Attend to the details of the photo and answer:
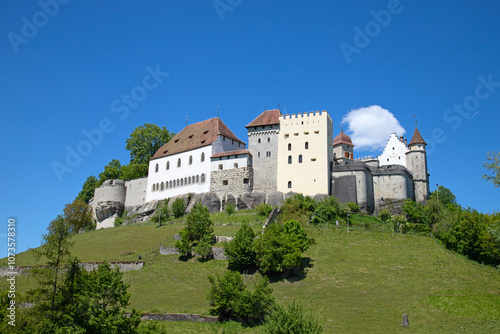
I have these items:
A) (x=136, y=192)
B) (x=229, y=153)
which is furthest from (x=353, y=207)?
(x=136, y=192)

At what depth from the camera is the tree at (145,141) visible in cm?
8525

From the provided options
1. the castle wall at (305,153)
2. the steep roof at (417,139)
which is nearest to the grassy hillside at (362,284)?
the castle wall at (305,153)

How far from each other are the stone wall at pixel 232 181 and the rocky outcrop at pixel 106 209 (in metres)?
20.4

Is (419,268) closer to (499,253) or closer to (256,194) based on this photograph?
(499,253)

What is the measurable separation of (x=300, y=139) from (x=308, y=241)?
23859mm

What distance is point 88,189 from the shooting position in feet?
299

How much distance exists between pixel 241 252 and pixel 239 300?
9.45m

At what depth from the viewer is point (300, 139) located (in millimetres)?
65625

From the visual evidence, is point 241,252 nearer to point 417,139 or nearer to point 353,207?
point 353,207

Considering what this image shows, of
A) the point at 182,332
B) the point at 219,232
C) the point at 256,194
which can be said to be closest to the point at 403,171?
the point at 256,194

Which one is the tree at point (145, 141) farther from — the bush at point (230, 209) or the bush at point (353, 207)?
the bush at point (353, 207)

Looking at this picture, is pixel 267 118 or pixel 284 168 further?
pixel 267 118

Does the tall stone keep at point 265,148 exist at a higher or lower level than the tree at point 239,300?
higher

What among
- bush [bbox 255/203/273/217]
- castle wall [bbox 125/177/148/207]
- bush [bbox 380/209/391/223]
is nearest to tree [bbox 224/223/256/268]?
bush [bbox 255/203/273/217]
